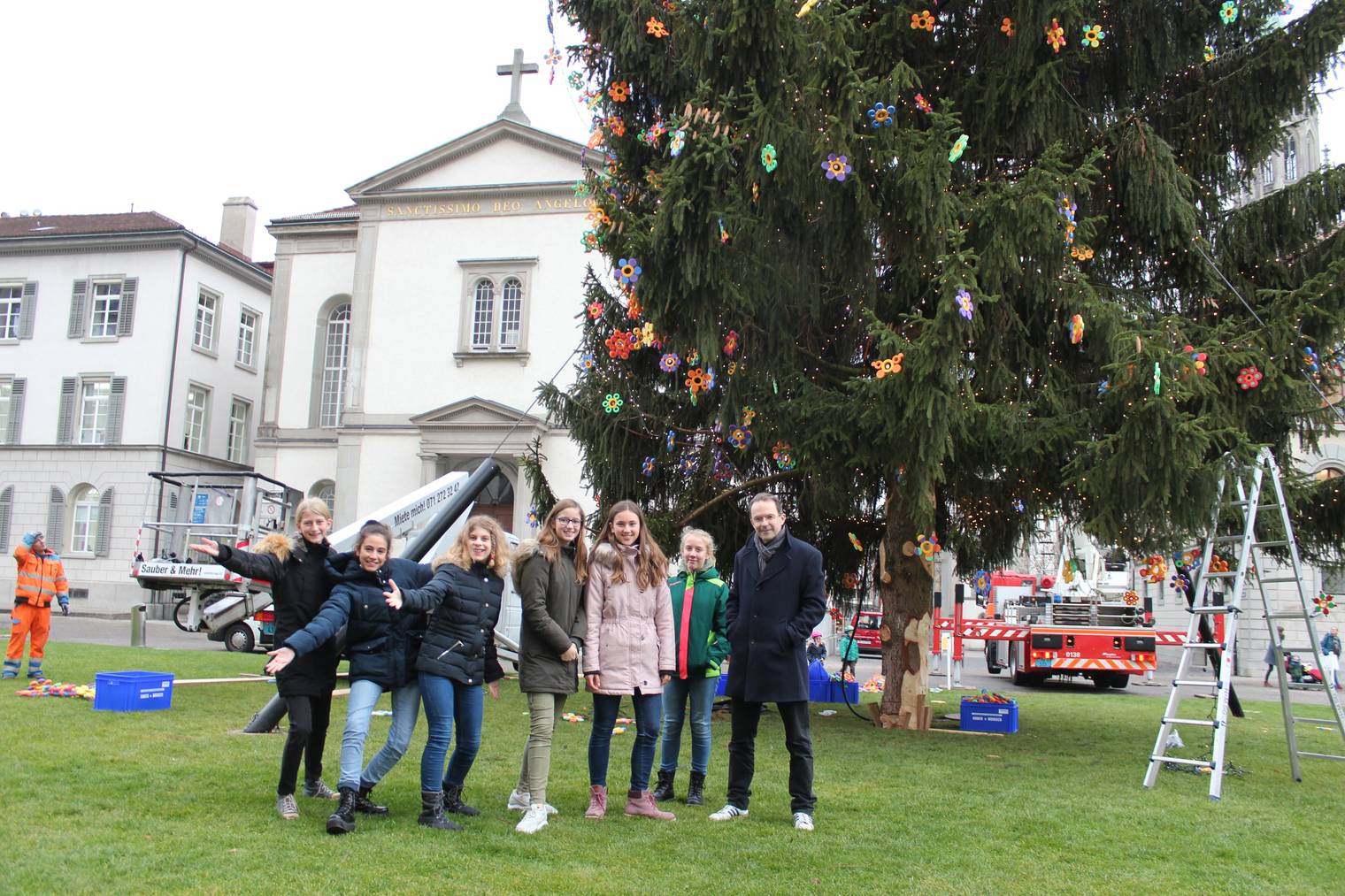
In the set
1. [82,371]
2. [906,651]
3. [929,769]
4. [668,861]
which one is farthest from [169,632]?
[668,861]

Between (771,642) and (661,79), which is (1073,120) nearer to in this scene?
(661,79)

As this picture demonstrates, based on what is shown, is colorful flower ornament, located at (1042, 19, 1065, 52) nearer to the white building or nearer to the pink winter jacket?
the pink winter jacket

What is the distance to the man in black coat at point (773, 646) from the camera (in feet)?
22.6

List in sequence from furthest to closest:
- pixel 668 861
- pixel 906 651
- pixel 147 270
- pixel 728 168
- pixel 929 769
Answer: pixel 147 270, pixel 906 651, pixel 728 168, pixel 929 769, pixel 668 861

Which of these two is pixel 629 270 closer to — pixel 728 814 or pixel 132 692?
pixel 728 814

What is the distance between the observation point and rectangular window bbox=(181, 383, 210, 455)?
1623 inches

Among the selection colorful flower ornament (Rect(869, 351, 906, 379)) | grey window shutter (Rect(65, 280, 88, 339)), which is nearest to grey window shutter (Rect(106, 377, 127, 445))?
grey window shutter (Rect(65, 280, 88, 339))

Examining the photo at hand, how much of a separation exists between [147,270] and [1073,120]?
36915 millimetres

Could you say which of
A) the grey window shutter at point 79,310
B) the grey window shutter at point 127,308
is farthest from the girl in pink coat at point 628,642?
the grey window shutter at point 79,310

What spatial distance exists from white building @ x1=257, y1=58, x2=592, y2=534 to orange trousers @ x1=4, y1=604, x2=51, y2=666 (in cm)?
2010

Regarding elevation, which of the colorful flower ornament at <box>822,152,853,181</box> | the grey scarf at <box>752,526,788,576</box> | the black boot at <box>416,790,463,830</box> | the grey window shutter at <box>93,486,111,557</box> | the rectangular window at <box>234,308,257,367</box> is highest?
the rectangular window at <box>234,308,257,367</box>

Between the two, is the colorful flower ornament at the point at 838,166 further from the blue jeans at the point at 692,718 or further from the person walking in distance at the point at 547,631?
the blue jeans at the point at 692,718

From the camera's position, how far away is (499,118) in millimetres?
35562

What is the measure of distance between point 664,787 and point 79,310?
40725mm
